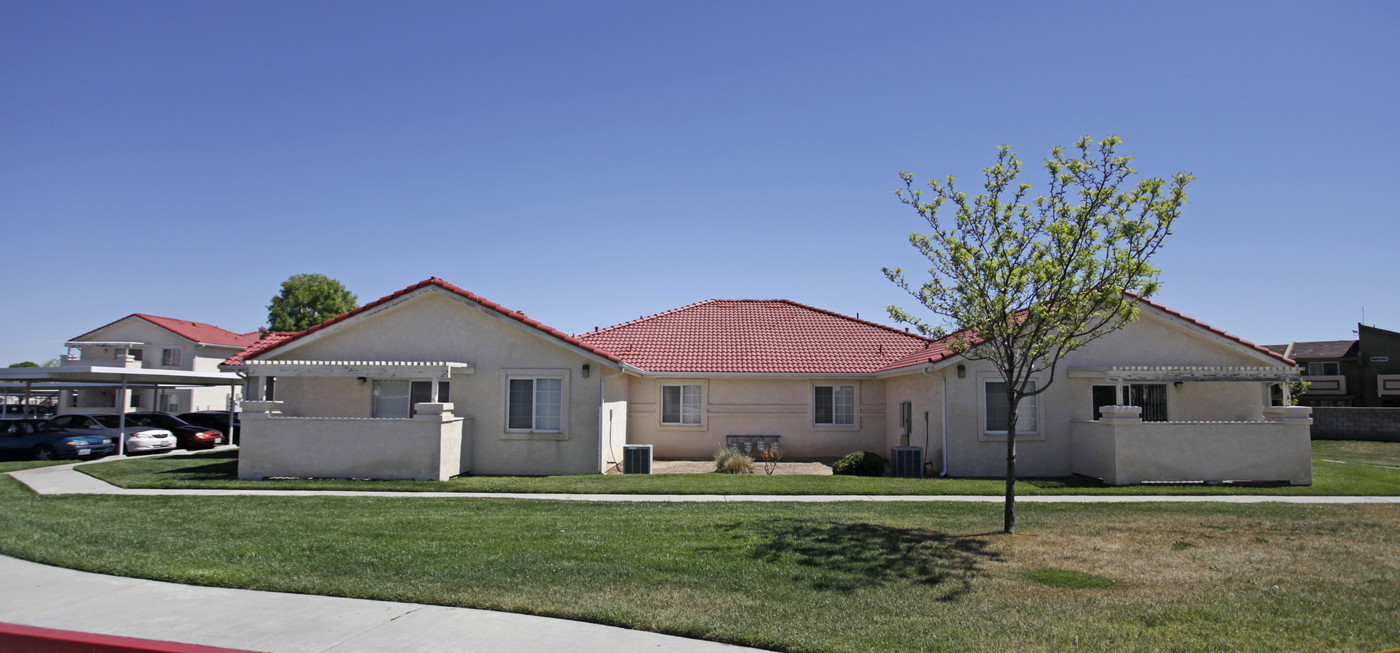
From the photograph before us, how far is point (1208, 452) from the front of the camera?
16828 mm

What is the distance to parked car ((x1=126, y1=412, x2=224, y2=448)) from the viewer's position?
27.9m

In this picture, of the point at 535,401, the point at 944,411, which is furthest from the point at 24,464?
the point at 944,411

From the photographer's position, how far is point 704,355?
24.8 meters

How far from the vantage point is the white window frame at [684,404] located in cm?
2394

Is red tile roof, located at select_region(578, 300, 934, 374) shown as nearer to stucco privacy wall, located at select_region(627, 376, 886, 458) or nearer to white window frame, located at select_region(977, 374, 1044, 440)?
stucco privacy wall, located at select_region(627, 376, 886, 458)

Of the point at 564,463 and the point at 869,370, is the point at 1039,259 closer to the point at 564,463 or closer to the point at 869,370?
the point at 564,463

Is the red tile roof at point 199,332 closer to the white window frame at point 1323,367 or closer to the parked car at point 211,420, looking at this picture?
the parked car at point 211,420

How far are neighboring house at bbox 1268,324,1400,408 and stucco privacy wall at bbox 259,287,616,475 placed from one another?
1707 inches

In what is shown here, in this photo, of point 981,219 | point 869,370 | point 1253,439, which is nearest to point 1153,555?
point 981,219

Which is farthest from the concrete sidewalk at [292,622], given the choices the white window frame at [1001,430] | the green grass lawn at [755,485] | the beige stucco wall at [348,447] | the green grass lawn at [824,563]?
the white window frame at [1001,430]

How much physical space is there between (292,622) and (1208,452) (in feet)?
56.1

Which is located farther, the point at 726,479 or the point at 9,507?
the point at 726,479

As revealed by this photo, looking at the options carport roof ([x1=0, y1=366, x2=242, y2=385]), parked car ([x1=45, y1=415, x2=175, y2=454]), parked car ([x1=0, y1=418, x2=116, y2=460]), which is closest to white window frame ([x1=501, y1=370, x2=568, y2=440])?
carport roof ([x1=0, y1=366, x2=242, y2=385])

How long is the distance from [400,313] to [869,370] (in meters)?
12.9
